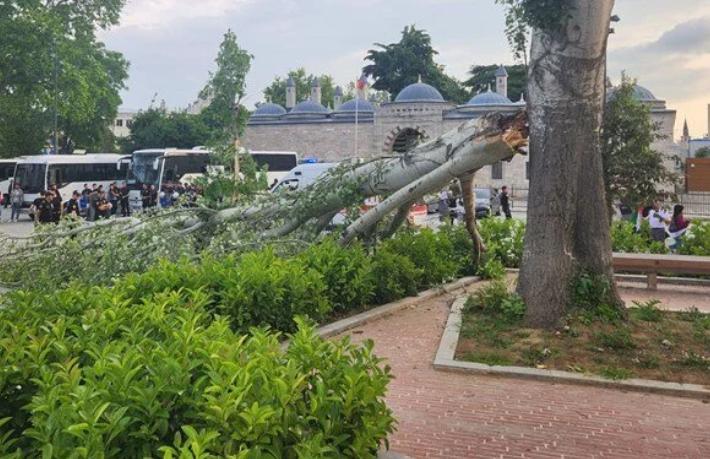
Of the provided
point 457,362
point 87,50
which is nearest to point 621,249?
point 457,362

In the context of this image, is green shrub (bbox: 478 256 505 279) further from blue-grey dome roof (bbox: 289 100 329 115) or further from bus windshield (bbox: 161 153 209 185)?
blue-grey dome roof (bbox: 289 100 329 115)

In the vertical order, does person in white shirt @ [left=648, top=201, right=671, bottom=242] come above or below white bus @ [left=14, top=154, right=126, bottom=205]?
below

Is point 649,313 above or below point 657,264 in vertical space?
below

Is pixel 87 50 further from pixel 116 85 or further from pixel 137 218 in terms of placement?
pixel 137 218

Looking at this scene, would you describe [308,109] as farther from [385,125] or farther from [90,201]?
[90,201]

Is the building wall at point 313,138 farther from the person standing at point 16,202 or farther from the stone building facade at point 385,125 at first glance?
the person standing at point 16,202

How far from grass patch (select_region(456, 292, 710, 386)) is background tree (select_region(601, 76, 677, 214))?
7.30m

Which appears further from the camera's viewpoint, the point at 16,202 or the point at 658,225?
the point at 16,202

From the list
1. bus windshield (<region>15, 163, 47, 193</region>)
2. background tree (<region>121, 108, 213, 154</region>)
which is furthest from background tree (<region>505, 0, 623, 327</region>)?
background tree (<region>121, 108, 213, 154</region>)

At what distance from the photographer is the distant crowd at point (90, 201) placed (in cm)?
1927

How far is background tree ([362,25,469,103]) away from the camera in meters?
60.7

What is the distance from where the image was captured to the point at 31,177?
29250 millimetres

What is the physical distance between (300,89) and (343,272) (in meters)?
66.1

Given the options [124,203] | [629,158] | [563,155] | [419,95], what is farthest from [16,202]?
[419,95]
